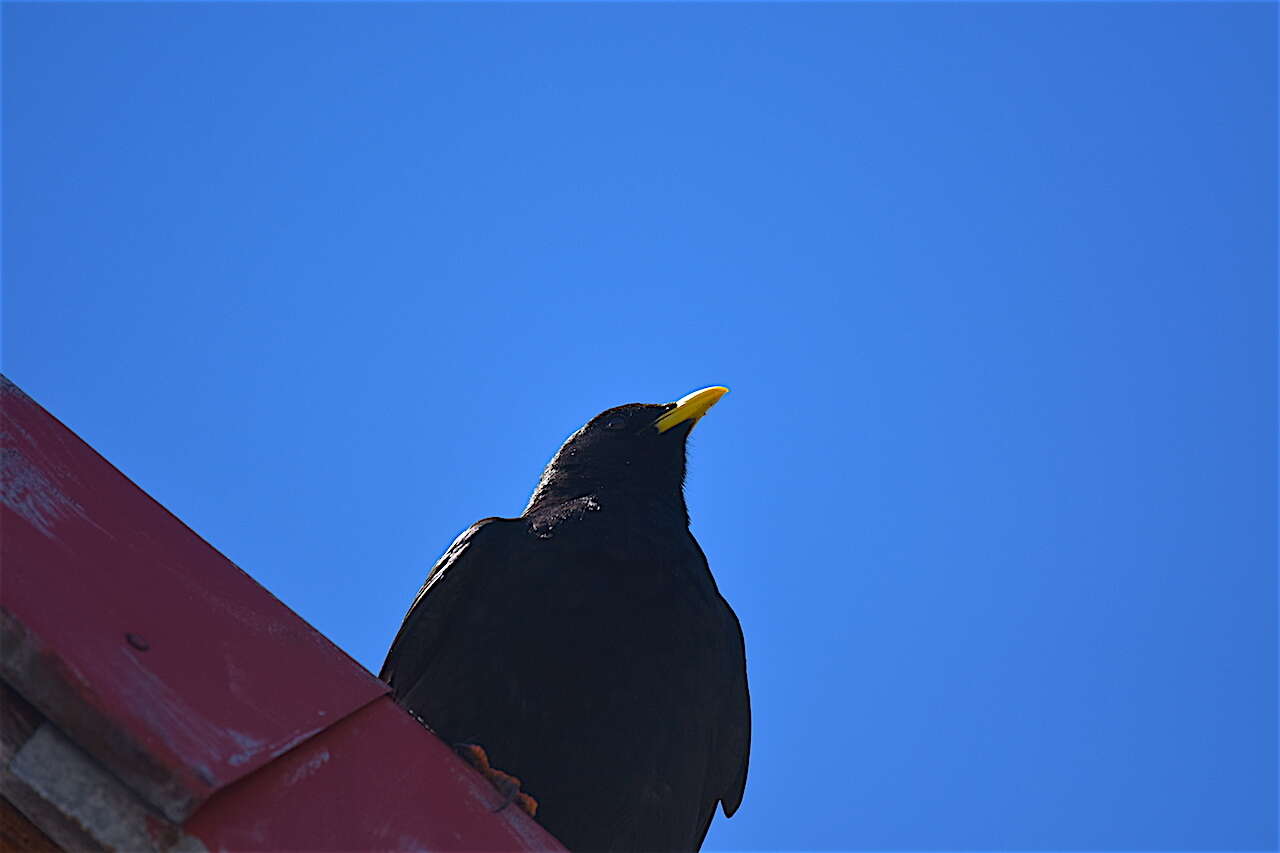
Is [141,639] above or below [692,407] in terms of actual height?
below

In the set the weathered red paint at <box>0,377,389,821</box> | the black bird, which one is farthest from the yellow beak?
the weathered red paint at <box>0,377,389,821</box>

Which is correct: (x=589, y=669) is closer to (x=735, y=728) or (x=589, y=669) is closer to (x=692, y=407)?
(x=735, y=728)

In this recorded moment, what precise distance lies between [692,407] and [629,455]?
1.84 ft

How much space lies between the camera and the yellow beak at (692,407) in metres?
5.06

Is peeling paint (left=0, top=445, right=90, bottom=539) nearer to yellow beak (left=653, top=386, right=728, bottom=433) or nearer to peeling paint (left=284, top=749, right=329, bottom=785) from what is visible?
peeling paint (left=284, top=749, right=329, bottom=785)

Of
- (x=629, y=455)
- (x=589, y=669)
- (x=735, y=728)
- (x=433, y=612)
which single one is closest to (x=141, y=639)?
(x=589, y=669)

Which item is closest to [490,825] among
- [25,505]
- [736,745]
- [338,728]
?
[338,728]

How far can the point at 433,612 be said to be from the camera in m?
3.76

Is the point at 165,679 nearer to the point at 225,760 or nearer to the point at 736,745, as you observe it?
the point at 225,760

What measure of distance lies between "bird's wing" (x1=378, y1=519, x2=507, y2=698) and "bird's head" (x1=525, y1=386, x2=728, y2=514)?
0.63 m

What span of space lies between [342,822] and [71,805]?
331 mm

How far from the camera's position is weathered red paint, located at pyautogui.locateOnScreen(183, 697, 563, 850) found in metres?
1.56

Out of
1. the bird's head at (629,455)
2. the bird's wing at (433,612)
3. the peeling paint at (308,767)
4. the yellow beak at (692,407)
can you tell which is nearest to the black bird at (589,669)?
the bird's wing at (433,612)

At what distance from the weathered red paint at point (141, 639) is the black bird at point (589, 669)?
143 cm
